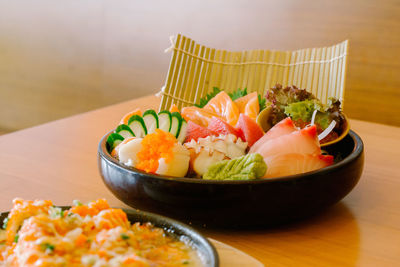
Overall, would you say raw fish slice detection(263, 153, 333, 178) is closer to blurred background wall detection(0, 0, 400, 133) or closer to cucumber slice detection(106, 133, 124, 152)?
cucumber slice detection(106, 133, 124, 152)

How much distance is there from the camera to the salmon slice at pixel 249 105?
1390 mm

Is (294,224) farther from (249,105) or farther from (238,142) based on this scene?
(249,105)

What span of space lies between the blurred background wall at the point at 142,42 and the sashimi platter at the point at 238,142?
1.82m

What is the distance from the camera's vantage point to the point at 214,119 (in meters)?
1.23

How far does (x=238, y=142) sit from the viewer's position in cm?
112

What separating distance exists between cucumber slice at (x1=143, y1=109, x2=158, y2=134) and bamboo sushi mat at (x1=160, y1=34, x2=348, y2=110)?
19.5 inches

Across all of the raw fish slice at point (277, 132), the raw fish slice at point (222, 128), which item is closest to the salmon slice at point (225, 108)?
the raw fish slice at point (222, 128)

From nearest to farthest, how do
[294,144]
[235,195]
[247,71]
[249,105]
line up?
[235,195] < [294,144] < [249,105] < [247,71]

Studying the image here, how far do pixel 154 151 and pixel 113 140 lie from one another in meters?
0.18

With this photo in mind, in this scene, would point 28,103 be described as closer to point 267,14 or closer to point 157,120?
point 267,14

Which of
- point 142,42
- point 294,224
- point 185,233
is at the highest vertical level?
point 185,233

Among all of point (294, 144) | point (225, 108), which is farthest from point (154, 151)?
point (225, 108)

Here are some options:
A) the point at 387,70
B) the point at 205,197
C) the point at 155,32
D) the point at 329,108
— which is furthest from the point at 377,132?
the point at 155,32

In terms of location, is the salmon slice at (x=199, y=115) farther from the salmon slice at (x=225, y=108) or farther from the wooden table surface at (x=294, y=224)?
the wooden table surface at (x=294, y=224)
